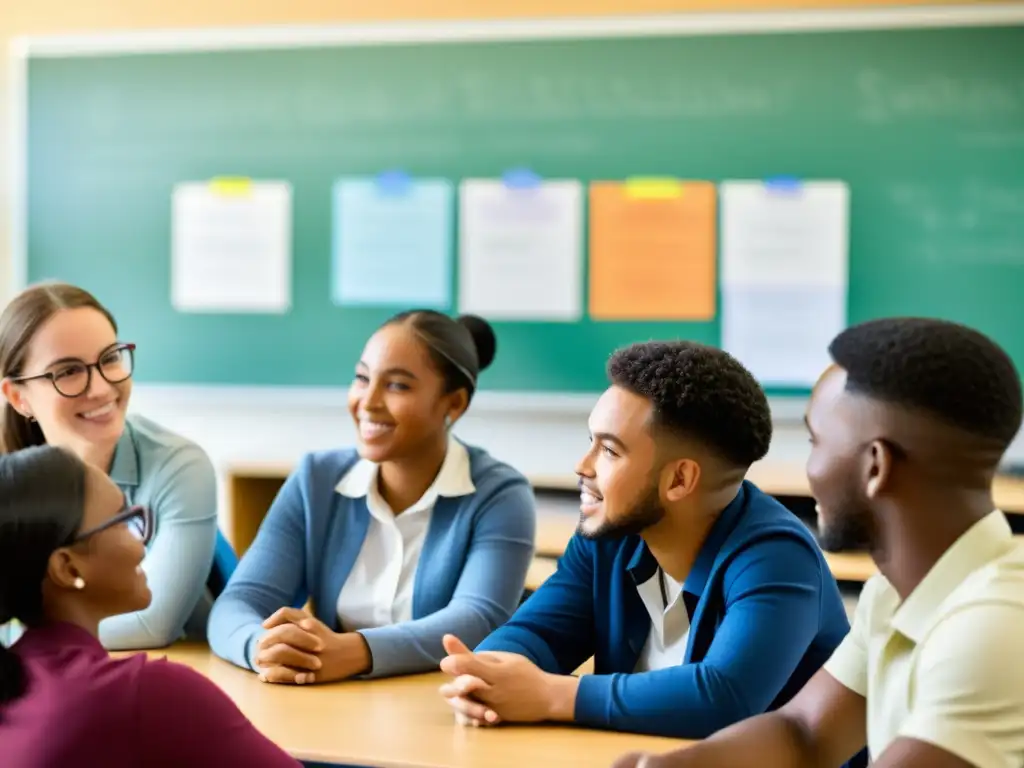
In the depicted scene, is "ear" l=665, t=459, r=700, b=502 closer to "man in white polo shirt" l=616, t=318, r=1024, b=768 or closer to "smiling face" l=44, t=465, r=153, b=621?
"man in white polo shirt" l=616, t=318, r=1024, b=768

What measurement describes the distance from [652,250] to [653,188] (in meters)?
0.21

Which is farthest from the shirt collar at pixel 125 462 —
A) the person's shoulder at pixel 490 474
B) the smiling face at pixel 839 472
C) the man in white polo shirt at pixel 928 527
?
the smiling face at pixel 839 472

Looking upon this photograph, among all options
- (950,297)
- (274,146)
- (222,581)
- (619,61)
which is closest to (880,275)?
(950,297)

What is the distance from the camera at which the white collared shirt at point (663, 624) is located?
1844mm

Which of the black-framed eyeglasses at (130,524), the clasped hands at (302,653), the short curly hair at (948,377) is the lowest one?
the clasped hands at (302,653)

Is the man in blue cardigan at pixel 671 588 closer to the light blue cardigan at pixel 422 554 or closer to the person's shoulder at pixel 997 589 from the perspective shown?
Answer: the light blue cardigan at pixel 422 554

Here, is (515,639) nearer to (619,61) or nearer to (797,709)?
(797,709)

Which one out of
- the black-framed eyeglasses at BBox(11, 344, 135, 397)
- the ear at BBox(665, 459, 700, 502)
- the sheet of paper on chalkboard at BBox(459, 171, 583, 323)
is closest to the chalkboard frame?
the sheet of paper on chalkboard at BBox(459, 171, 583, 323)

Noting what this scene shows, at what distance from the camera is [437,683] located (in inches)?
77.2

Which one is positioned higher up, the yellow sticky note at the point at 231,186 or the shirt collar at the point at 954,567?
the yellow sticky note at the point at 231,186

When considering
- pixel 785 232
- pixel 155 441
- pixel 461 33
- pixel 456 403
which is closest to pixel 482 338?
pixel 456 403

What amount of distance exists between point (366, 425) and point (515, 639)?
59cm

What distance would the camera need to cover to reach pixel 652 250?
4.00 metres

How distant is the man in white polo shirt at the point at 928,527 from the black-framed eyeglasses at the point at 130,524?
69 centimetres
